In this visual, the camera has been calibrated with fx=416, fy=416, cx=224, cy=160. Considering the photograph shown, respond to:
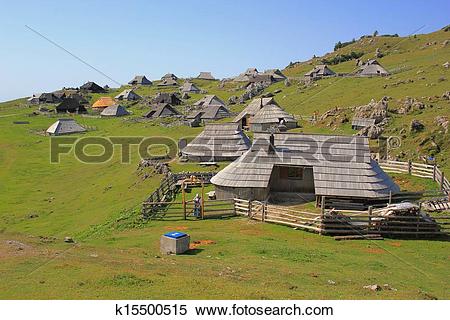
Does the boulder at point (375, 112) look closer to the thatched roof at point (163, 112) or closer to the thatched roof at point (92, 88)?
the thatched roof at point (163, 112)

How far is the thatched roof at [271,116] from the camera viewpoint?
56906 mm

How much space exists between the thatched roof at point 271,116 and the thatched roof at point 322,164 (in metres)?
27.3

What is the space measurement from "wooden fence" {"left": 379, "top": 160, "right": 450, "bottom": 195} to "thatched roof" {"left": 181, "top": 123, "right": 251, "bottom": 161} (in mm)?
13726

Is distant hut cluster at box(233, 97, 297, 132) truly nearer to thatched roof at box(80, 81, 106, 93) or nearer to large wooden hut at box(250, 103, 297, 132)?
large wooden hut at box(250, 103, 297, 132)

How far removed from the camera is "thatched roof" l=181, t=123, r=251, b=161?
42000 mm

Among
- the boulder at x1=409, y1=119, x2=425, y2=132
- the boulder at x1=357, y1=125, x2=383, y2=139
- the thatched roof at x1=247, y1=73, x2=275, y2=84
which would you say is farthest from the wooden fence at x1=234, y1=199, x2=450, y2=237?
the thatched roof at x1=247, y1=73, x2=275, y2=84

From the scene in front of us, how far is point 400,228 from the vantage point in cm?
2209

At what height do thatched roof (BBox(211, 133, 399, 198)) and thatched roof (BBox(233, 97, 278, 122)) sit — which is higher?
thatched roof (BBox(233, 97, 278, 122))

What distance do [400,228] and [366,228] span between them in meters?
1.76

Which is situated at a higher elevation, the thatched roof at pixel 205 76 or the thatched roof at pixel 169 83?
the thatched roof at pixel 205 76

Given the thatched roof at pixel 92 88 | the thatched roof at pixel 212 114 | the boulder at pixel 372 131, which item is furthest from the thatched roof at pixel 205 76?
the boulder at pixel 372 131

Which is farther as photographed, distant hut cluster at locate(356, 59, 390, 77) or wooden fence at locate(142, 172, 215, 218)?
distant hut cluster at locate(356, 59, 390, 77)

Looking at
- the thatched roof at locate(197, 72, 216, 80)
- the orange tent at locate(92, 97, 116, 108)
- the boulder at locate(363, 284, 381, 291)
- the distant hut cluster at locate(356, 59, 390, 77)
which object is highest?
the thatched roof at locate(197, 72, 216, 80)
